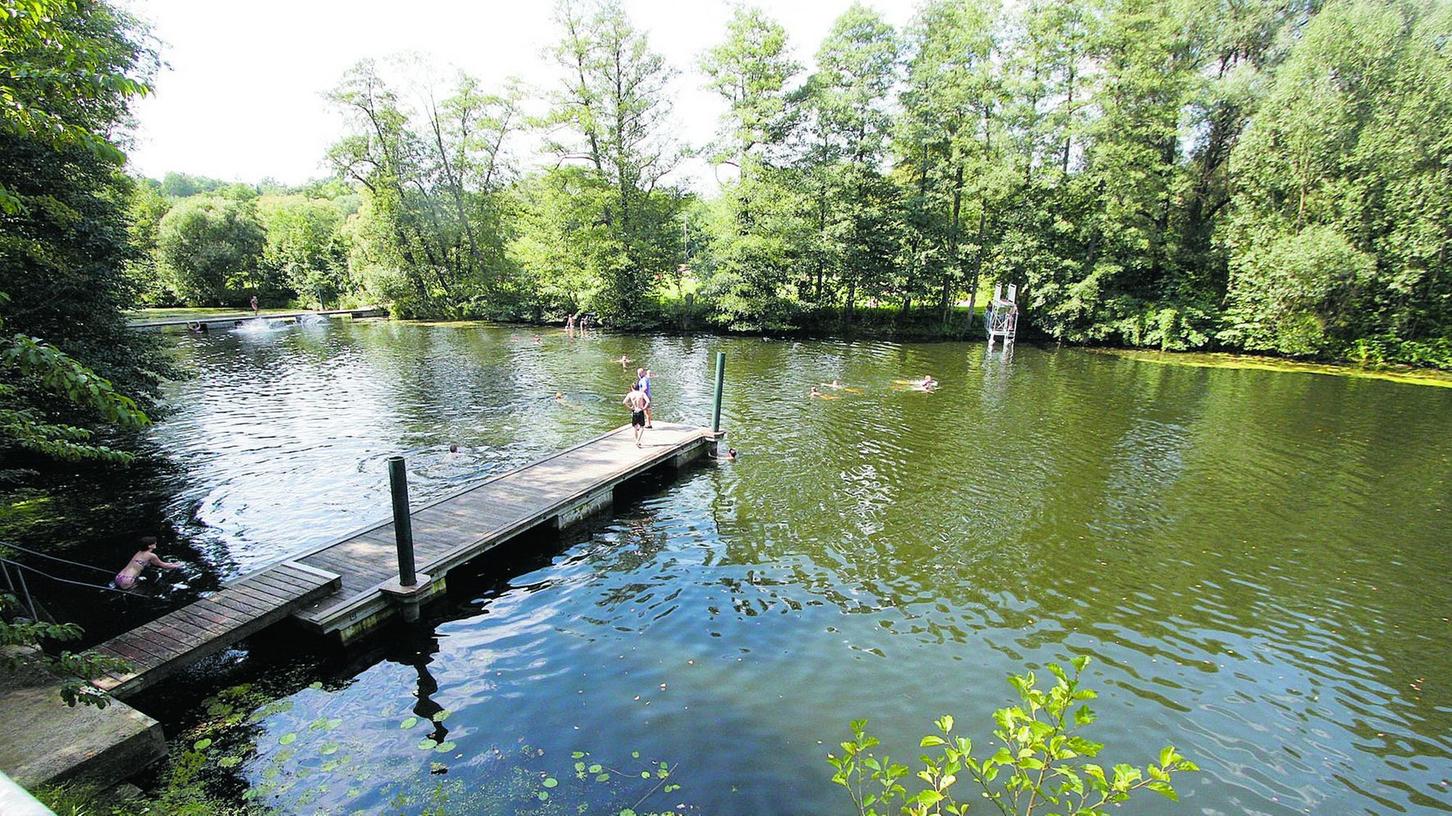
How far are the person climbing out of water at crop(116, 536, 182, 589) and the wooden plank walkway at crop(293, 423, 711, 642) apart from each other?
2.49m

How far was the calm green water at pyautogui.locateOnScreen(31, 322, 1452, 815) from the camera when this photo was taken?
7.05 m

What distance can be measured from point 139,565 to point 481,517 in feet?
16.3

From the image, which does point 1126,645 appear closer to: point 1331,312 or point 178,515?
point 178,515


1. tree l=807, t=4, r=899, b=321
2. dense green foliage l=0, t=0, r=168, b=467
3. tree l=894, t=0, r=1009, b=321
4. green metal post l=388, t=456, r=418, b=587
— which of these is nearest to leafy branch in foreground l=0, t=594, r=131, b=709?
green metal post l=388, t=456, r=418, b=587

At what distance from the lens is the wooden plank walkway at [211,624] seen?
7.19 metres

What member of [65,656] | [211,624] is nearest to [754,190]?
[211,624]

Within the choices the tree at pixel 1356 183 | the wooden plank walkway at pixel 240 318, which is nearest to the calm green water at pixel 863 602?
the tree at pixel 1356 183

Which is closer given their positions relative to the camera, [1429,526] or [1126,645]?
[1126,645]

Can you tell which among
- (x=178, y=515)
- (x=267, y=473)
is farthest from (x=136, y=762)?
(x=267, y=473)

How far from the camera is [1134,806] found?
21.7 ft

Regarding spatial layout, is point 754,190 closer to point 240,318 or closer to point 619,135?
point 619,135

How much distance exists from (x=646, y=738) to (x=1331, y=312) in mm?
38362

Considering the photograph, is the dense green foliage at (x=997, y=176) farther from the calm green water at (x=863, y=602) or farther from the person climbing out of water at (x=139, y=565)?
the person climbing out of water at (x=139, y=565)

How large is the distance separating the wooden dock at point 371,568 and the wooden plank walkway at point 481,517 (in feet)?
0.06
